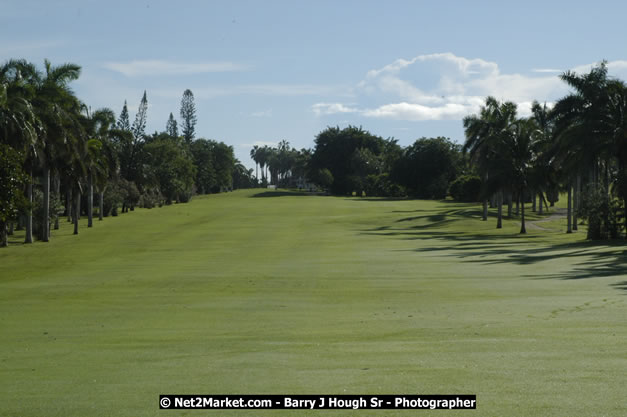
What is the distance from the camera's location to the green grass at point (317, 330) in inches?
331

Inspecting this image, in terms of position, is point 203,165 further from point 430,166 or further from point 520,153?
point 520,153

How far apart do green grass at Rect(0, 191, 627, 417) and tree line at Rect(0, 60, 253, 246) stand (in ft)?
27.1

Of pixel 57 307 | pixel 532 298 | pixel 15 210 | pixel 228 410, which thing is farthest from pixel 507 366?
pixel 15 210

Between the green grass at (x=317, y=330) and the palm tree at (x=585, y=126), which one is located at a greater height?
the palm tree at (x=585, y=126)

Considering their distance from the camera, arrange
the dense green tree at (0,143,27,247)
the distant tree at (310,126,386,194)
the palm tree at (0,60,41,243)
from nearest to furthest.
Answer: the dense green tree at (0,143,27,247)
the palm tree at (0,60,41,243)
the distant tree at (310,126,386,194)

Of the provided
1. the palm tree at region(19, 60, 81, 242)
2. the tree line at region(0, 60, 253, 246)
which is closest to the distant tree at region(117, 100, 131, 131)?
the tree line at region(0, 60, 253, 246)

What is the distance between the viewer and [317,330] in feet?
45.8

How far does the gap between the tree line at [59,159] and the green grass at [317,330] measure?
325 inches

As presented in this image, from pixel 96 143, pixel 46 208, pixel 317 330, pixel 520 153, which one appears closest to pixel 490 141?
pixel 520 153

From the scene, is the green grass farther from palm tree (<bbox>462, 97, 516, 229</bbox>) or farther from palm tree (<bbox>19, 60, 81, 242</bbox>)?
palm tree (<bbox>462, 97, 516, 229</bbox>)

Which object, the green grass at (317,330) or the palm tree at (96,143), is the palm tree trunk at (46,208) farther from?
the green grass at (317,330)

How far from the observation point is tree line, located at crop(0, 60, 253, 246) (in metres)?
42.9

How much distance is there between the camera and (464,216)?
263ft

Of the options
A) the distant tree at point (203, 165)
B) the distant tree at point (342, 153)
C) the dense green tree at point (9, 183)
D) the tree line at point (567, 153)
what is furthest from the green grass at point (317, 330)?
the distant tree at point (342, 153)
